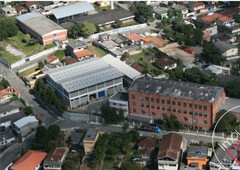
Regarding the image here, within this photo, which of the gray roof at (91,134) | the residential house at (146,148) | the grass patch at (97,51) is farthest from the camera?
the grass patch at (97,51)

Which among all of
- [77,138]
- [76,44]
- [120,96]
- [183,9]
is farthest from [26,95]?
[183,9]

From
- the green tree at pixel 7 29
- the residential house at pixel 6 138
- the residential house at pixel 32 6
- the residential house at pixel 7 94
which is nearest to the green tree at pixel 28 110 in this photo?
the residential house at pixel 6 138

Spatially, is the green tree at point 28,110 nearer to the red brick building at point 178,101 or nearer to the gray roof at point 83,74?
the gray roof at point 83,74

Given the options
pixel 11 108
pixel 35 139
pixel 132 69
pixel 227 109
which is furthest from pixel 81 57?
pixel 227 109

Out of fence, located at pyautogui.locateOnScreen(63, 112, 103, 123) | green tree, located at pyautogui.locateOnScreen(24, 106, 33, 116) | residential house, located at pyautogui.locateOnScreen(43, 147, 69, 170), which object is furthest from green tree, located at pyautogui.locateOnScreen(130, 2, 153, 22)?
residential house, located at pyautogui.locateOnScreen(43, 147, 69, 170)

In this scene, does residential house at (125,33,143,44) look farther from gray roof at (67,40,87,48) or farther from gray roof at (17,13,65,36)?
gray roof at (17,13,65,36)

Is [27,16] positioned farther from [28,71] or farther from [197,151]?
[197,151]
